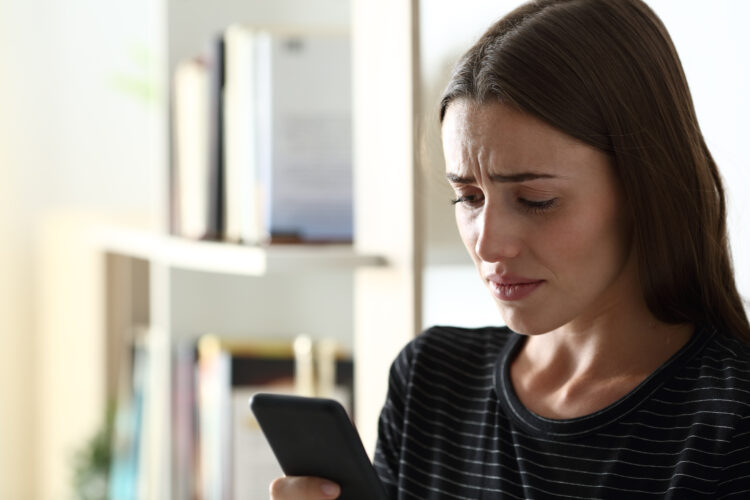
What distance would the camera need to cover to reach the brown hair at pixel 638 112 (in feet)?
2.72

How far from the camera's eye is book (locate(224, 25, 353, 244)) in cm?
151

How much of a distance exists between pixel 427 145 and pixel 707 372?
43 cm

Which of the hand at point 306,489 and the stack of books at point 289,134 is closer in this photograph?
the hand at point 306,489

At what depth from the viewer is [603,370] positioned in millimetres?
929

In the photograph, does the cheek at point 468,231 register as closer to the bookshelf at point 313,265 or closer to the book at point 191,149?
the bookshelf at point 313,265

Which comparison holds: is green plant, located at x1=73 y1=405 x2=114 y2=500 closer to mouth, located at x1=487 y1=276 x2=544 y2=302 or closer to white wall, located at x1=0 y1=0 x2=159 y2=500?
white wall, located at x1=0 y1=0 x2=159 y2=500

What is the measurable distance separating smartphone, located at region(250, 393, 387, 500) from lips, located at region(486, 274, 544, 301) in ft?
0.55

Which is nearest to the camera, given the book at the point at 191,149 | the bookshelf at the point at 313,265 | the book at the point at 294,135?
the bookshelf at the point at 313,265

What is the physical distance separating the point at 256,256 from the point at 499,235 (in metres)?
0.60

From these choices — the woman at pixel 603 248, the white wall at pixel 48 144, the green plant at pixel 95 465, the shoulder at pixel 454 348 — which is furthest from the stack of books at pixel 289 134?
the white wall at pixel 48 144

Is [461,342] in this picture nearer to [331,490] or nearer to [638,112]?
[331,490]

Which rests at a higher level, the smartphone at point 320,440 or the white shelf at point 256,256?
the white shelf at point 256,256

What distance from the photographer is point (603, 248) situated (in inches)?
34.0

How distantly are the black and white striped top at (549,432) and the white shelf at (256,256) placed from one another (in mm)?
282
